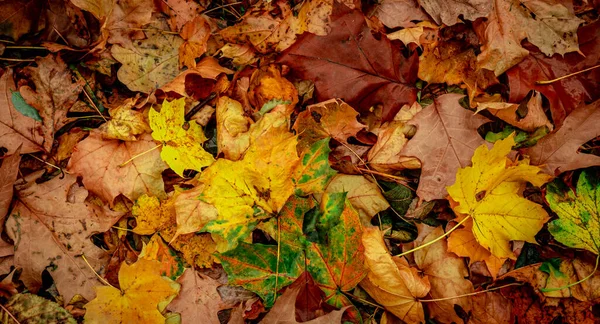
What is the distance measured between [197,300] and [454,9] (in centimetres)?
162

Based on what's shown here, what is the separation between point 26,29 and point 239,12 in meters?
0.97

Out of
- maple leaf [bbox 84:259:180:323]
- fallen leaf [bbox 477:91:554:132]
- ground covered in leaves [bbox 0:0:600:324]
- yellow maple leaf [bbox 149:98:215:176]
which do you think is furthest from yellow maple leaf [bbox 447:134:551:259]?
maple leaf [bbox 84:259:180:323]

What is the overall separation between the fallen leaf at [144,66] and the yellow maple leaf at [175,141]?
8.7 inches

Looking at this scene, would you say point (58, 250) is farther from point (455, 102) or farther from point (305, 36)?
point (455, 102)

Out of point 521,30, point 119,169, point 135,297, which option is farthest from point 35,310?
point 521,30

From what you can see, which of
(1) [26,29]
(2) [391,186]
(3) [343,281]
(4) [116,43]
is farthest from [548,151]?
(1) [26,29]

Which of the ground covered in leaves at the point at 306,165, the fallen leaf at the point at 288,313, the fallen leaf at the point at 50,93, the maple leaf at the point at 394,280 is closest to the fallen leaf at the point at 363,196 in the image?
the ground covered in leaves at the point at 306,165

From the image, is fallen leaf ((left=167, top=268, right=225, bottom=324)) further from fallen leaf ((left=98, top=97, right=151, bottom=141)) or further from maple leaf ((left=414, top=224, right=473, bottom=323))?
maple leaf ((left=414, top=224, right=473, bottom=323))

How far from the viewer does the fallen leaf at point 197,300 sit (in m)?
1.66

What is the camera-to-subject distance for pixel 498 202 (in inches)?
60.8

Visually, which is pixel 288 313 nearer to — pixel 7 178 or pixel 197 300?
pixel 197 300

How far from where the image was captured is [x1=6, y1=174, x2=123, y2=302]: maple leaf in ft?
5.69

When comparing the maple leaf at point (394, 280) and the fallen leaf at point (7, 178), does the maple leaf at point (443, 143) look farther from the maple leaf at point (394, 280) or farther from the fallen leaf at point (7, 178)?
the fallen leaf at point (7, 178)

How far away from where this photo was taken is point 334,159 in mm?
1756
